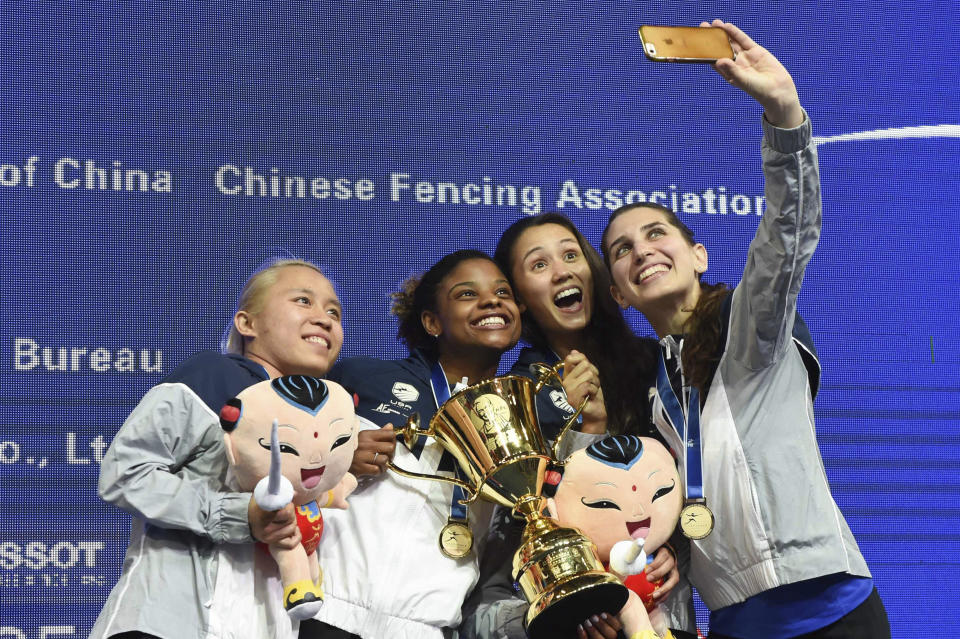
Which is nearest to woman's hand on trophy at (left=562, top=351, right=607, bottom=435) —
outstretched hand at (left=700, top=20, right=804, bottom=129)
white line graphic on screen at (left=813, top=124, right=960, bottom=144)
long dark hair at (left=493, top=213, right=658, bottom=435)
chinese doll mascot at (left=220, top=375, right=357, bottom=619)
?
long dark hair at (left=493, top=213, right=658, bottom=435)

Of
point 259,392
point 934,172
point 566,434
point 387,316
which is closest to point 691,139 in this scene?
point 934,172

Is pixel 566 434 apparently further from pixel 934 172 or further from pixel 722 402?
pixel 934 172

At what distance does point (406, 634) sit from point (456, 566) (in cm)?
16

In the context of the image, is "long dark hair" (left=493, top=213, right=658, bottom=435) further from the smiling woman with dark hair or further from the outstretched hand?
the outstretched hand

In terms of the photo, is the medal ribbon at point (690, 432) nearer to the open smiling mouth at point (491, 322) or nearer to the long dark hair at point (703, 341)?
the long dark hair at point (703, 341)

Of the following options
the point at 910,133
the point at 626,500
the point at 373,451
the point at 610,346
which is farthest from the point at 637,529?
the point at 910,133

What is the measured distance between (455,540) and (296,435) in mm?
364

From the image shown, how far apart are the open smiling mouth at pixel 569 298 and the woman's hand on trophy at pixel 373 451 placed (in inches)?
23.5

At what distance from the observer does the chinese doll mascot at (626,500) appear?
1936 mm

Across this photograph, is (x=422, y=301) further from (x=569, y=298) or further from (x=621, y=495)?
(x=621, y=495)

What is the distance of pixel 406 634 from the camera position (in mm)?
1950

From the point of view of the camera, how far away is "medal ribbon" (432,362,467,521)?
80.7 inches

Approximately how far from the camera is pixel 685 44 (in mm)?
1826

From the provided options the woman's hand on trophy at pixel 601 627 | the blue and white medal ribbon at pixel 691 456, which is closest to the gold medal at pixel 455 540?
the woman's hand on trophy at pixel 601 627
